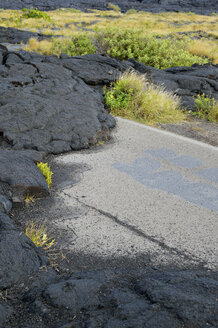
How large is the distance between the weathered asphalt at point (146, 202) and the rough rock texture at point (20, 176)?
0.37m

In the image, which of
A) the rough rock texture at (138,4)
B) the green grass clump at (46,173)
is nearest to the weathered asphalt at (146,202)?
the green grass clump at (46,173)

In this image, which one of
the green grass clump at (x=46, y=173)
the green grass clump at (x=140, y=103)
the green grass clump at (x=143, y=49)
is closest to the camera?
the green grass clump at (x=46, y=173)

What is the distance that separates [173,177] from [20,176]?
2.39 metres

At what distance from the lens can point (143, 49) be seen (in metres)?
15.1

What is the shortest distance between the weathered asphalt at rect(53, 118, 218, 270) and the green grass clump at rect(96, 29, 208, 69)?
815cm

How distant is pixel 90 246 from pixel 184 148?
357 cm

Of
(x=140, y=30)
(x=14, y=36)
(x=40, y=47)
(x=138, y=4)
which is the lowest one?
(x=40, y=47)

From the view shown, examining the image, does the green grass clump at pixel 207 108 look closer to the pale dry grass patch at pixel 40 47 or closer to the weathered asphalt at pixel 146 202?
the weathered asphalt at pixel 146 202

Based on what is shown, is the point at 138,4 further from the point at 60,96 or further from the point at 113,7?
the point at 60,96

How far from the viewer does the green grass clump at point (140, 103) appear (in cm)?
847

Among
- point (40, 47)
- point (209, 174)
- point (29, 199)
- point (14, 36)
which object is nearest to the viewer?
point (29, 199)

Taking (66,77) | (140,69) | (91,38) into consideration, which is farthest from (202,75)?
(91,38)

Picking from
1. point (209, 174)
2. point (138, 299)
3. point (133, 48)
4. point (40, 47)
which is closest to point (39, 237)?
point (138, 299)

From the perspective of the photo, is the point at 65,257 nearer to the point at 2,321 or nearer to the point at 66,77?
the point at 2,321
